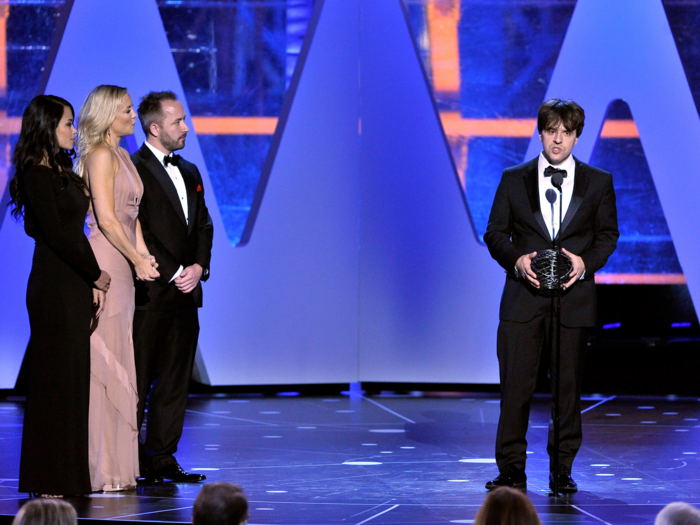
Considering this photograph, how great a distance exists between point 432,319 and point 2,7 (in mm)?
7201

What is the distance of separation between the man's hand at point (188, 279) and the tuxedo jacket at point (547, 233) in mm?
1247

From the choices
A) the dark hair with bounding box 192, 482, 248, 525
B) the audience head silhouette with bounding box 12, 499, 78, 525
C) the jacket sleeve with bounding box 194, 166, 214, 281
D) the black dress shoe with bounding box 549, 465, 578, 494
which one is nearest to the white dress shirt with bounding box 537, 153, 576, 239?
the black dress shoe with bounding box 549, 465, 578, 494

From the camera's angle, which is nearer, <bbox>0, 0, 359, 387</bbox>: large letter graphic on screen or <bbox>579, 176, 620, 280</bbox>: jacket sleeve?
<bbox>579, 176, 620, 280</bbox>: jacket sleeve

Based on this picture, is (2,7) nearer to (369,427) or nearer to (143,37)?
(143,37)

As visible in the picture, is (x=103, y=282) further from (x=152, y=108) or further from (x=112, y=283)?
(x=152, y=108)

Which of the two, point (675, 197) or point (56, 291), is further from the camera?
point (675, 197)

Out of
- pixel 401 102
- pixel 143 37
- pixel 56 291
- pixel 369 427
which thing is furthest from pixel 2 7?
pixel 56 291

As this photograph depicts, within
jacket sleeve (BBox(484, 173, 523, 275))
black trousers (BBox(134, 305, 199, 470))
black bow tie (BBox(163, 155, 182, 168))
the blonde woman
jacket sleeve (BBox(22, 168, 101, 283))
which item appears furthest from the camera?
black bow tie (BBox(163, 155, 182, 168))

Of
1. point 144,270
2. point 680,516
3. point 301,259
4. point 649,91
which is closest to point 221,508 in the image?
point 680,516

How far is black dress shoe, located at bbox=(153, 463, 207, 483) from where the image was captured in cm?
390

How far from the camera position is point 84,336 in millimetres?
3580

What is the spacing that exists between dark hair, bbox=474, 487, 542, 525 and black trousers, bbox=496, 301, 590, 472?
1950mm

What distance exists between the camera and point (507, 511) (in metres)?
1.83

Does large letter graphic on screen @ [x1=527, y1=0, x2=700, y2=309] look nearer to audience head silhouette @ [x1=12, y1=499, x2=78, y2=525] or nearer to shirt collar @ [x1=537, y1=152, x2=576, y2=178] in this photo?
shirt collar @ [x1=537, y1=152, x2=576, y2=178]
